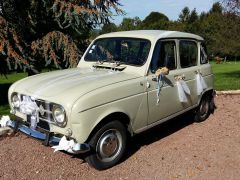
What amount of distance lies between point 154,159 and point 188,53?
2438 millimetres

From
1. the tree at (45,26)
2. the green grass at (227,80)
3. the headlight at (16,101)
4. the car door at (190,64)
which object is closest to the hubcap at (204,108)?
the car door at (190,64)

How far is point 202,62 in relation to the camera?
7.58m

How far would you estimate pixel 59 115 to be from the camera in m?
4.77

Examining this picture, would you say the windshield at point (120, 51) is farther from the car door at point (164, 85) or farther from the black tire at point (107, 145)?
the black tire at point (107, 145)

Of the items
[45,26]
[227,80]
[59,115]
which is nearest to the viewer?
[59,115]

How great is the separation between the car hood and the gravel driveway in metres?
1.11

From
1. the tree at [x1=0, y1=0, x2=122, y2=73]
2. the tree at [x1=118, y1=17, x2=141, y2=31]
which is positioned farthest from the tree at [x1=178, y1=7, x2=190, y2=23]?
the tree at [x1=0, y1=0, x2=122, y2=73]

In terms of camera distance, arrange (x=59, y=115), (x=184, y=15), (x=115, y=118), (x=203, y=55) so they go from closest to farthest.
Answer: (x=59, y=115)
(x=115, y=118)
(x=203, y=55)
(x=184, y=15)

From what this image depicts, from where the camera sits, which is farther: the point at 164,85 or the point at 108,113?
the point at 164,85

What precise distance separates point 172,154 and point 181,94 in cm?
123

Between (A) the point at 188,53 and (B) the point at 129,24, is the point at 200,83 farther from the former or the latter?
(B) the point at 129,24

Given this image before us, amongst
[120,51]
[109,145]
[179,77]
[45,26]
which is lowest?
[109,145]

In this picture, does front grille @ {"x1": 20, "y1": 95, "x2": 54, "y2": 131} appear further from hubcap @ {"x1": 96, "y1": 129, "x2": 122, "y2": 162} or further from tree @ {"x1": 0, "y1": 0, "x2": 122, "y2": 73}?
Answer: tree @ {"x1": 0, "y1": 0, "x2": 122, "y2": 73}

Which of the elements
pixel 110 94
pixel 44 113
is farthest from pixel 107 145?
pixel 44 113
